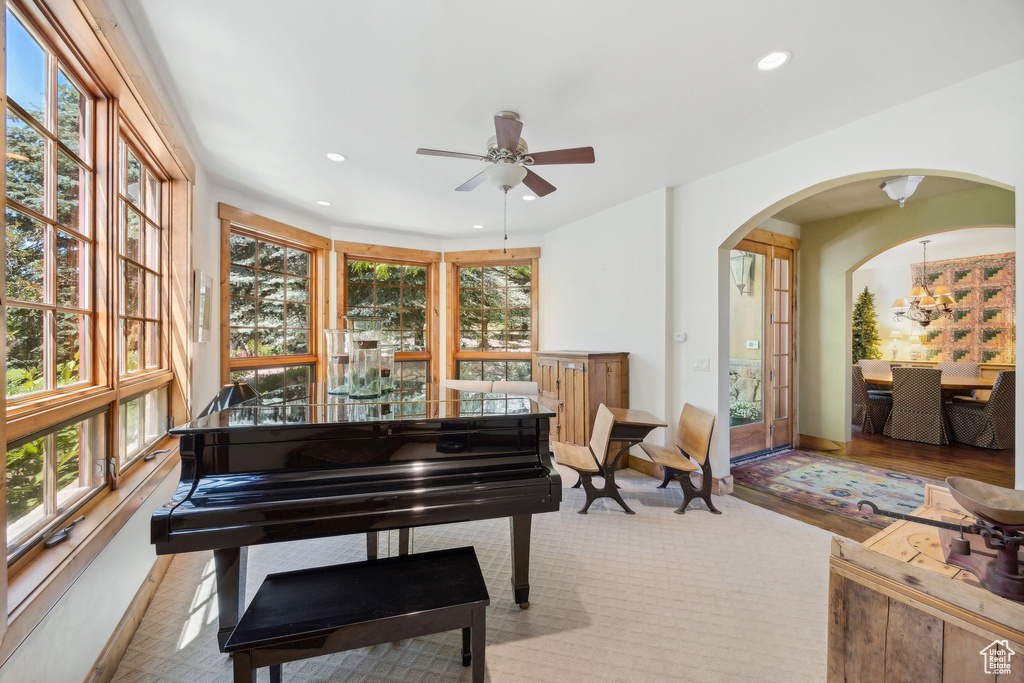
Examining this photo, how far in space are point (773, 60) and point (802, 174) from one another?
117 centimetres

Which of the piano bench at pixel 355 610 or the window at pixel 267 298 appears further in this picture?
the window at pixel 267 298

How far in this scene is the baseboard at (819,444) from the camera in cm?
471

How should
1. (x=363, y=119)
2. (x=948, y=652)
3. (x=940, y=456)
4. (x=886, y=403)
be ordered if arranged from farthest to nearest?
1. (x=886, y=403)
2. (x=940, y=456)
3. (x=363, y=119)
4. (x=948, y=652)

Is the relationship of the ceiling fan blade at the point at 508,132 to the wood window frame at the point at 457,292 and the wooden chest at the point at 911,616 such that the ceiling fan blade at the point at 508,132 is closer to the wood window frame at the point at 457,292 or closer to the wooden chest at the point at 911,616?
the wooden chest at the point at 911,616

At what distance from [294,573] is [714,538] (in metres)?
2.49

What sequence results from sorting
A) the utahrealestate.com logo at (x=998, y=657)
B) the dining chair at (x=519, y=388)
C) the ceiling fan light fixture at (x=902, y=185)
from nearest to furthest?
the utahrealestate.com logo at (x=998, y=657) < the ceiling fan light fixture at (x=902, y=185) < the dining chair at (x=519, y=388)

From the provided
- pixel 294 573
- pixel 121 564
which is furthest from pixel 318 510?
pixel 121 564

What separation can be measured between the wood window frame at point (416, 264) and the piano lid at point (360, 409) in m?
3.04

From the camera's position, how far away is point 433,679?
1583 millimetres

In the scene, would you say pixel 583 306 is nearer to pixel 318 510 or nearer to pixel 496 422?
pixel 496 422

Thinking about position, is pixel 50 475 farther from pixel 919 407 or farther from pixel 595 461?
pixel 919 407

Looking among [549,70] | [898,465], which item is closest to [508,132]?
[549,70]

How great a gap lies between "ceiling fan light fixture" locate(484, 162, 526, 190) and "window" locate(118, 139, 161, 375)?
1.84 metres

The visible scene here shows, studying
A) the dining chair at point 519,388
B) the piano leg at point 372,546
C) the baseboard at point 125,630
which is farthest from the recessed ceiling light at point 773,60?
the baseboard at point 125,630
